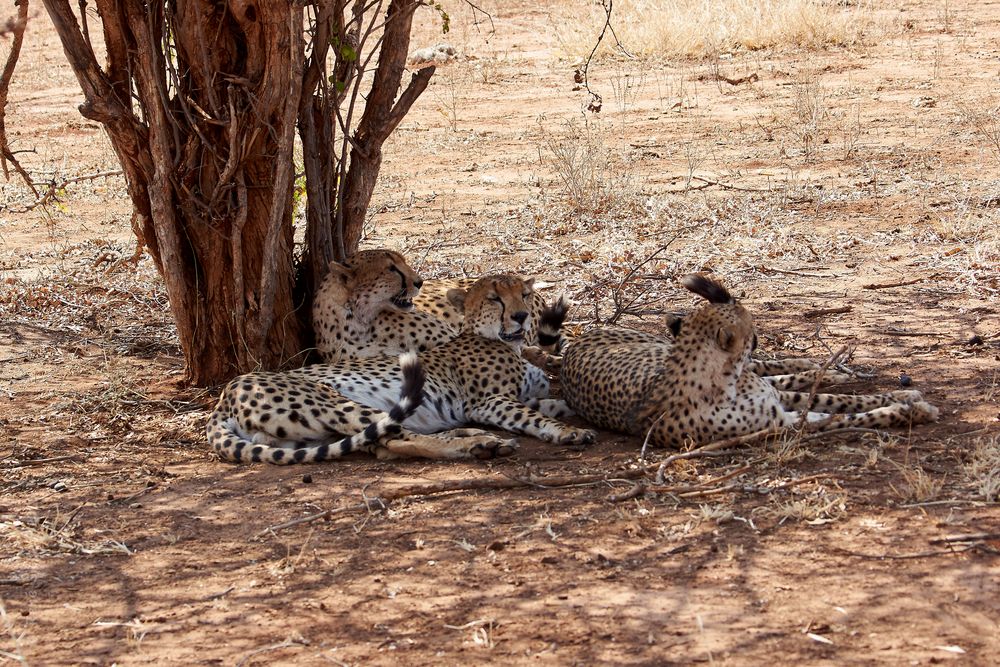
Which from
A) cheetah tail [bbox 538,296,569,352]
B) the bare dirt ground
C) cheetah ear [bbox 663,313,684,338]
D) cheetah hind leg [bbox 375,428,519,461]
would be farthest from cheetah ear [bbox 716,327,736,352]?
cheetah tail [bbox 538,296,569,352]

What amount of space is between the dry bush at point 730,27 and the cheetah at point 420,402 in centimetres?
821

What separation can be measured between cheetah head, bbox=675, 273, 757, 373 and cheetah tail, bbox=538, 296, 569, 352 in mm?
975

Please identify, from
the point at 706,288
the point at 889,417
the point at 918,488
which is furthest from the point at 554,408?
the point at 918,488

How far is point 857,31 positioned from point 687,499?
10467 mm

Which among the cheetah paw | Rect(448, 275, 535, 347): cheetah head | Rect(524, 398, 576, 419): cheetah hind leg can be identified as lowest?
Rect(524, 398, 576, 419): cheetah hind leg

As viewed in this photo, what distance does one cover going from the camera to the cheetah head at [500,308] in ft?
17.4

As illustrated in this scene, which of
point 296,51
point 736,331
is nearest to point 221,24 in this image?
point 296,51

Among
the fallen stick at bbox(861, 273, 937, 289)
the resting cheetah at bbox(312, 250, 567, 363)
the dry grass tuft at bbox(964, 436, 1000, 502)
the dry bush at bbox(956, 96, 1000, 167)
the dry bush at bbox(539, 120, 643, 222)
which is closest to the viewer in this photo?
the dry grass tuft at bbox(964, 436, 1000, 502)

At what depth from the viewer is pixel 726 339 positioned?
427 centimetres

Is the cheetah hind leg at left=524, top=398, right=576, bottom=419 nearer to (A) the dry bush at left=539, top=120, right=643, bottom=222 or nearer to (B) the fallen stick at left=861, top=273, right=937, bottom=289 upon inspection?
(B) the fallen stick at left=861, top=273, right=937, bottom=289

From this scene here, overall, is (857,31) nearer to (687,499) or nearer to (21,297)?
(21,297)

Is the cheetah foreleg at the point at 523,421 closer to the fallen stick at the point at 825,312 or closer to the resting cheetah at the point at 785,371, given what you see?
the resting cheetah at the point at 785,371

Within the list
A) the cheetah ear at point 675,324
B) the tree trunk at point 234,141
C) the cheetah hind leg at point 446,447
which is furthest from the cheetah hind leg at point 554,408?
the tree trunk at point 234,141

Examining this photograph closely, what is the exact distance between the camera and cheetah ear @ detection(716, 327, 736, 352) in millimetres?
4273
